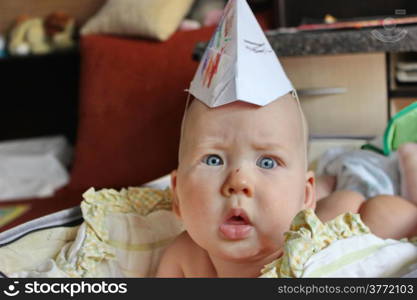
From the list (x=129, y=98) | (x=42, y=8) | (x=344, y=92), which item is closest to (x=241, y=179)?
(x=344, y=92)

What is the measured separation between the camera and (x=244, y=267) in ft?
2.03

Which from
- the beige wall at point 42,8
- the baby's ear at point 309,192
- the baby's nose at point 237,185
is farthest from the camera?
the beige wall at point 42,8

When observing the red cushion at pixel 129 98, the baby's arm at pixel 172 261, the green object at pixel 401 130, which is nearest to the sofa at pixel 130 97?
the red cushion at pixel 129 98

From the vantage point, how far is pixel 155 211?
0.82 metres

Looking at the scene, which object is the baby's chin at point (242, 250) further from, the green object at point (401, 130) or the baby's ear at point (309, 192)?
the green object at point (401, 130)

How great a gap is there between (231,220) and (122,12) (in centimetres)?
122

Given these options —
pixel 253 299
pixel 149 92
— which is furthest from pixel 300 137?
pixel 149 92

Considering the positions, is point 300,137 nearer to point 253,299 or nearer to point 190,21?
point 253,299

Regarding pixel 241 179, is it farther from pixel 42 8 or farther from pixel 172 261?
pixel 42 8

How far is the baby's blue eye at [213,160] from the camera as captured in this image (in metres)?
0.60

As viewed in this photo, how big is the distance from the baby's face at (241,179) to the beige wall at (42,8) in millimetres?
1476

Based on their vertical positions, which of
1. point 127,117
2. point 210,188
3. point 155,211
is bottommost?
point 127,117

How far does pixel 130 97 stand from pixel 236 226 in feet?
3.48

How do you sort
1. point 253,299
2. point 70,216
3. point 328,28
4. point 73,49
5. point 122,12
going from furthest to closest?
point 73,49 → point 122,12 → point 328,28 → point 70,216 → point 253,299
